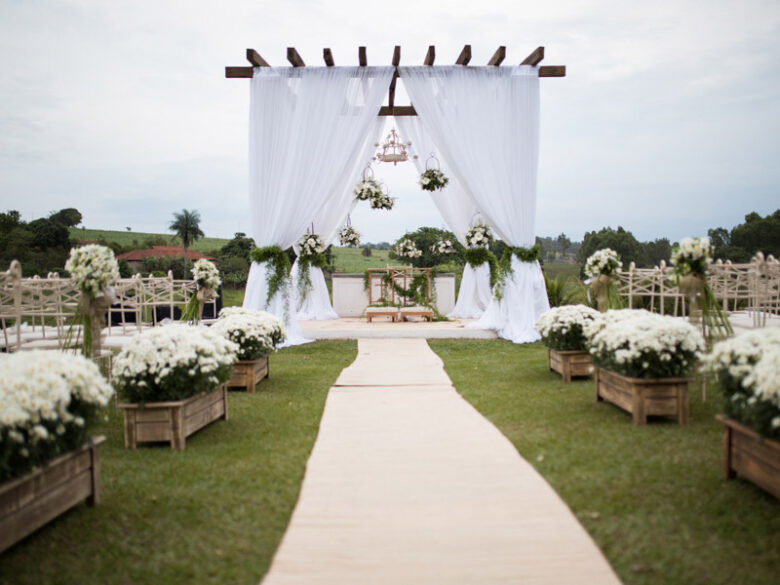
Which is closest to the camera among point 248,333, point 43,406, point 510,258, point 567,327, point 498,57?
point 43,406

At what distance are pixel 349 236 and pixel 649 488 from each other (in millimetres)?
9206

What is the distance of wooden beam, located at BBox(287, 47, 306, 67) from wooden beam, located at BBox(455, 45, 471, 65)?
2.41 meters

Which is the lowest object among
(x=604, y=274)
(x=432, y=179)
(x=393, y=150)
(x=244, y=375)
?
(x=244, y=375)

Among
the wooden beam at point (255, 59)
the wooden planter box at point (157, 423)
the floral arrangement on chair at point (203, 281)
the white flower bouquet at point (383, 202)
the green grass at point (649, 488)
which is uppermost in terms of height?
the wooden beam at point (255, 59)

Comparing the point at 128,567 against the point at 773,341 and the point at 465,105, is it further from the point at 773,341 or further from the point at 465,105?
the point at 465,105

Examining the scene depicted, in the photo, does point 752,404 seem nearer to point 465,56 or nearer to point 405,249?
point 465,56

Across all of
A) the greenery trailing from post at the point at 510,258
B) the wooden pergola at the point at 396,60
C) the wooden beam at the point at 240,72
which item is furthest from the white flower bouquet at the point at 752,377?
the wooden beam at the point at 240,72

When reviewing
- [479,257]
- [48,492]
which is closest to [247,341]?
[48,492]

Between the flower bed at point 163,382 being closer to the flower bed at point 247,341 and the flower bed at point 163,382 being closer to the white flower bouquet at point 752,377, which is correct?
the flower bed at point 247,341

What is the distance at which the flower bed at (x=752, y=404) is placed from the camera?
253 cm

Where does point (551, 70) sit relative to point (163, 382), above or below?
above

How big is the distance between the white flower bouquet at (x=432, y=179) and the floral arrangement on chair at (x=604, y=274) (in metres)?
4.39

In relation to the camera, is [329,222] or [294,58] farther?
[329,222]

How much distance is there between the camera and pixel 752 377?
8.50 feet
